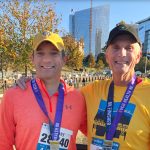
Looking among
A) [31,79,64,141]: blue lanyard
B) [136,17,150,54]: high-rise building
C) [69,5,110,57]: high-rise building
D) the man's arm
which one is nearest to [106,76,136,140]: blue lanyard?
[31,79,64,141]: blue lanyard

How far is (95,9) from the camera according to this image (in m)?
106

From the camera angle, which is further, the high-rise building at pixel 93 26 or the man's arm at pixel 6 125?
the high-rise building at pixel 93 26

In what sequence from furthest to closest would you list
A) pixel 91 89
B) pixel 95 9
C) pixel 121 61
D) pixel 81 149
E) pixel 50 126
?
pixel 95 9 → pixel 81 149 → pixel 91 89 → pixel 121 61 → pixel 50 126

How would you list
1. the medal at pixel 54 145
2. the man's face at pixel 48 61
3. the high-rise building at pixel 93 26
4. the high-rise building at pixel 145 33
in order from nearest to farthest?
the medal at pixel 54 145
the man's face at pixel 48 61
the high-rise building at pixel 93 26
the high-rise building at pixel 145 33

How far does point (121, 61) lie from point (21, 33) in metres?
13.4

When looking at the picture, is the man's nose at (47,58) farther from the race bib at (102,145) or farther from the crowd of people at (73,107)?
the race bib at (102,145)

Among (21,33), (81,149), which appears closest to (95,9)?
(21,33)

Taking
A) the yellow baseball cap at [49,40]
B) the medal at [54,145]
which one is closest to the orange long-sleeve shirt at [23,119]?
the medal at [54,145]

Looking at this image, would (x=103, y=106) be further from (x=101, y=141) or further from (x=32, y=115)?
(x=32, y=115)

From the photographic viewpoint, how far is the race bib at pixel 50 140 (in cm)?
292

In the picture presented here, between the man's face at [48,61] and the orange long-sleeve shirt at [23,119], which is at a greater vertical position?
the man's face at [48,61]

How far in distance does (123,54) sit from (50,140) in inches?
44.2

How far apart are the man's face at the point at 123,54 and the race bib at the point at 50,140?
2.68 ft

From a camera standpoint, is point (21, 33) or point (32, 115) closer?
point (32, 115)
